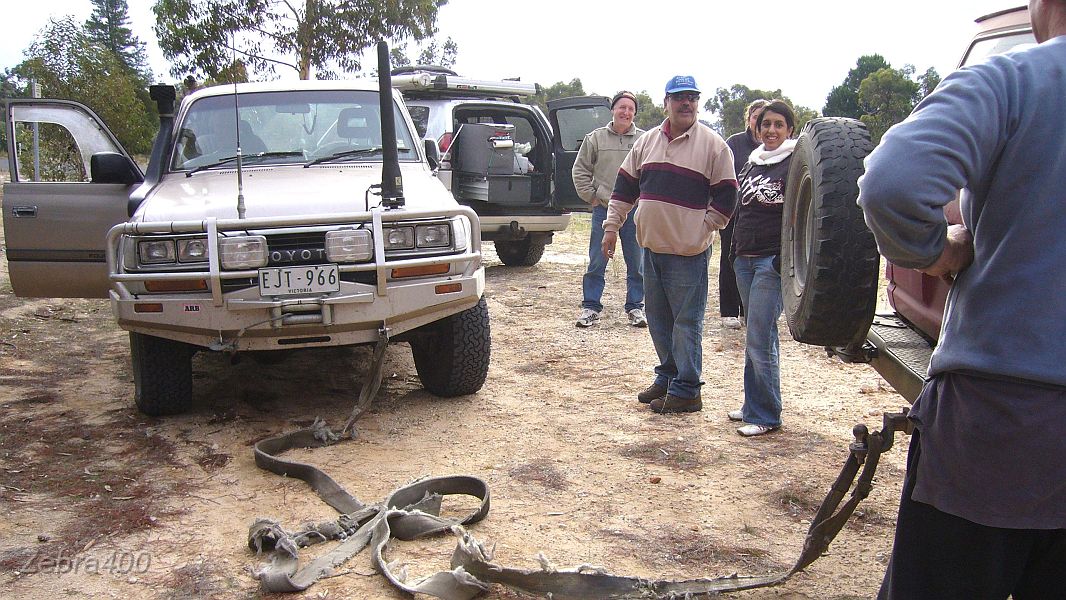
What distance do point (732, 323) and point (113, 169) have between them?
15.4 ft

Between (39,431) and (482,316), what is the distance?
236 cm

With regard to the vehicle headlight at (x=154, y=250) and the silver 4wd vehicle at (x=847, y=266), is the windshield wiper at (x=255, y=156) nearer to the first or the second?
the vehicle headlight at (x=154, y=250)

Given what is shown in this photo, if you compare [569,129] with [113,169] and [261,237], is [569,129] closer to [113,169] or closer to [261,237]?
[113,169]

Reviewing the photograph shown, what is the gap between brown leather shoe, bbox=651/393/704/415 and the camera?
5012 millimetres

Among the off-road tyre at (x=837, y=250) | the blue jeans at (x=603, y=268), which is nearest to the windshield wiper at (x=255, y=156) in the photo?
the blue jeans at (x=603, y=268)

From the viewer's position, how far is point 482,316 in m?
5.05

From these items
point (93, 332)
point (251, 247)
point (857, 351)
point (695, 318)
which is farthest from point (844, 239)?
point (93, 332)

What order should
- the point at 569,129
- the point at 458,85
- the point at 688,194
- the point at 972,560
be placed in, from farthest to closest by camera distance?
the point at 569,129
the point at 458,85
the point at 688,194
the point at 972,560

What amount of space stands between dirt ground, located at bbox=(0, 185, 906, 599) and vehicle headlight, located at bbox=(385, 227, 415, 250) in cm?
96

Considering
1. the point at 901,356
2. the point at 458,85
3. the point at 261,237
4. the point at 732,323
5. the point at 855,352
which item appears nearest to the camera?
the point at 855,352

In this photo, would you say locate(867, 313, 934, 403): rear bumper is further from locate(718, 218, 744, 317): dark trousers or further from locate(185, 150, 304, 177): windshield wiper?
locate(718, 218, 744, 317): dark trousers

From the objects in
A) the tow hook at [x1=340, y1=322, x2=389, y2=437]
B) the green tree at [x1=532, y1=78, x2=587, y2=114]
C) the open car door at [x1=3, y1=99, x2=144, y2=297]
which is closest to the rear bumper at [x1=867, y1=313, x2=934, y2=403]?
the tow hook at [x1=340, y1=322, x2=389, y2=437]

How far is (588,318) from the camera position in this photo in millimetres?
7543

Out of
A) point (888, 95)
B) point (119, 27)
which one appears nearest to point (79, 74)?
A: point (888, 95)
